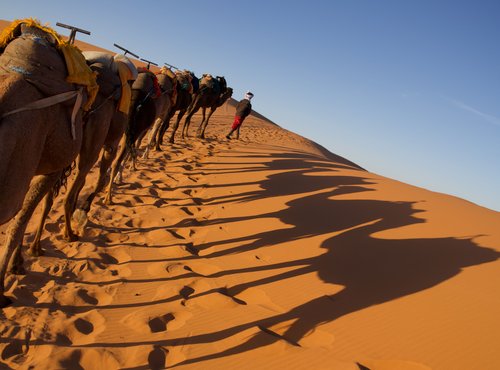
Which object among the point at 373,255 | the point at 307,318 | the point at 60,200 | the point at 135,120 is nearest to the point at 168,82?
the point at 135,120

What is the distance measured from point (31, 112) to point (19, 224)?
142 centimetres

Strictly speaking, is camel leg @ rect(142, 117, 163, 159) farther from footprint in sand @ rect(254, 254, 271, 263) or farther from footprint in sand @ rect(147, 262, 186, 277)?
footprint in sand @ rect(147, 262, 186, 277)

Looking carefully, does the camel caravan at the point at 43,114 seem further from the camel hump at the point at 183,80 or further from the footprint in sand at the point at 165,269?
the camel hump at the point at 183,80

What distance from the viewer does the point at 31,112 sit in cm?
273

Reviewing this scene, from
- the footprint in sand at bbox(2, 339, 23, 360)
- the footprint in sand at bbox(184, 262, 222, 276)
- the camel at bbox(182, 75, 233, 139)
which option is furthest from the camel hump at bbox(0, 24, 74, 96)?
the camel at bbox(182, 75, 233, 139)

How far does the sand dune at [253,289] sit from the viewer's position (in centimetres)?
345

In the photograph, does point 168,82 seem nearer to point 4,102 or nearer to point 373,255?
point 373,255

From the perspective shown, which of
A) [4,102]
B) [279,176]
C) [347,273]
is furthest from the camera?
[279,176]

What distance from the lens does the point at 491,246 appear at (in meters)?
6.16

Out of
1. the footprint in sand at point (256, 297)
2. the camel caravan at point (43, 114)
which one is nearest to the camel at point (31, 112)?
the camel caravan at point (43, 114)

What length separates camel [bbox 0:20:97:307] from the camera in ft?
8.51

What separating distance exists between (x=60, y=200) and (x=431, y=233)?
5986 mm

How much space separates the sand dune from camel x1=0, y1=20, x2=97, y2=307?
846 millimetres

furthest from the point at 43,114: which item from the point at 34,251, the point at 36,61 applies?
the point at 34,251
